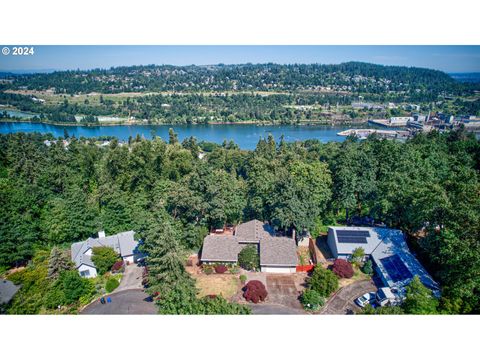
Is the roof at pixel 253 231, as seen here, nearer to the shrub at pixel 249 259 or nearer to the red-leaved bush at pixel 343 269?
the shrub at pixel 249 259

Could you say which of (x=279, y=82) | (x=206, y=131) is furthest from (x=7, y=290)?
(x=279, y=82)

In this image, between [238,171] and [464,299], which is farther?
[238,171]

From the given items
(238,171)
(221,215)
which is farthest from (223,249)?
(238,171)

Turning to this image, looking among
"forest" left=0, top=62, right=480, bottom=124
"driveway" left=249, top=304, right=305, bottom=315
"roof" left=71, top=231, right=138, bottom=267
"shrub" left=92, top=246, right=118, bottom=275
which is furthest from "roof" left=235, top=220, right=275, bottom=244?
"forest" left=0, top=62, right=480, bottom=124

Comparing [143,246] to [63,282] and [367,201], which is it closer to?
[63,282]

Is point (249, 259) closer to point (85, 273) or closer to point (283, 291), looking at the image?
point (283, 291)

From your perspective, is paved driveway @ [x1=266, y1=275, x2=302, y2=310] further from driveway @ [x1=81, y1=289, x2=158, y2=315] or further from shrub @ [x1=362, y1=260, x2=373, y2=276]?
driveway @ [x1=81, y1=289, x2=158, y2=315]
